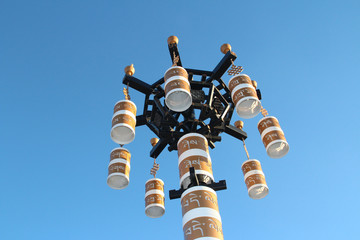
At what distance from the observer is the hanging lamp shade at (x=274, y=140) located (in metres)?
5.84

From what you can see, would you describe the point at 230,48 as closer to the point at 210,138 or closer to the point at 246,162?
the point at 210,138

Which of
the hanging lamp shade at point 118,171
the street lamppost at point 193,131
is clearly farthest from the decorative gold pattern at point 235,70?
the hanging lamp shade at point 118,171

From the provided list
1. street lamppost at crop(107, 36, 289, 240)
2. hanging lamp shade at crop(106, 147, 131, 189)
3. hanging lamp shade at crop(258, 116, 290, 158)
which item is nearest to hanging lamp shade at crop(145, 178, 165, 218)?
street lamppost at crop(107, 36, 289, 240)

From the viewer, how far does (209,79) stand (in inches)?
256

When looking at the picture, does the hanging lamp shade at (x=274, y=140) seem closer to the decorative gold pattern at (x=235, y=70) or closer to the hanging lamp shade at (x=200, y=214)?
the decorative gold pattern at (x=235, y=70)

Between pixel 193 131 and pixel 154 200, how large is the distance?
1.71 m

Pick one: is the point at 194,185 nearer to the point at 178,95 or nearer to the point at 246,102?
the point at 178,95

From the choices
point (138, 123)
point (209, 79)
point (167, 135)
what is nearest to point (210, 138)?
point (167, 135)

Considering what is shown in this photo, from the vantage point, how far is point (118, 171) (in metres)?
6.04

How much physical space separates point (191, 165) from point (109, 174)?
2.01 m

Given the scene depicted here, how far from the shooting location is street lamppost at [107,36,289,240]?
4.34 m

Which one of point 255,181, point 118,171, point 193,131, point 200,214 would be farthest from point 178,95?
point 255,181

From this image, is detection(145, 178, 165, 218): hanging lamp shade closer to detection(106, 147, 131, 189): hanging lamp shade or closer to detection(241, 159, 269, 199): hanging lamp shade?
detection(106, 147, 131, 189): hanging lamp shade

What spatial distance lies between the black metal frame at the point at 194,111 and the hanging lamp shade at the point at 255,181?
87cm
